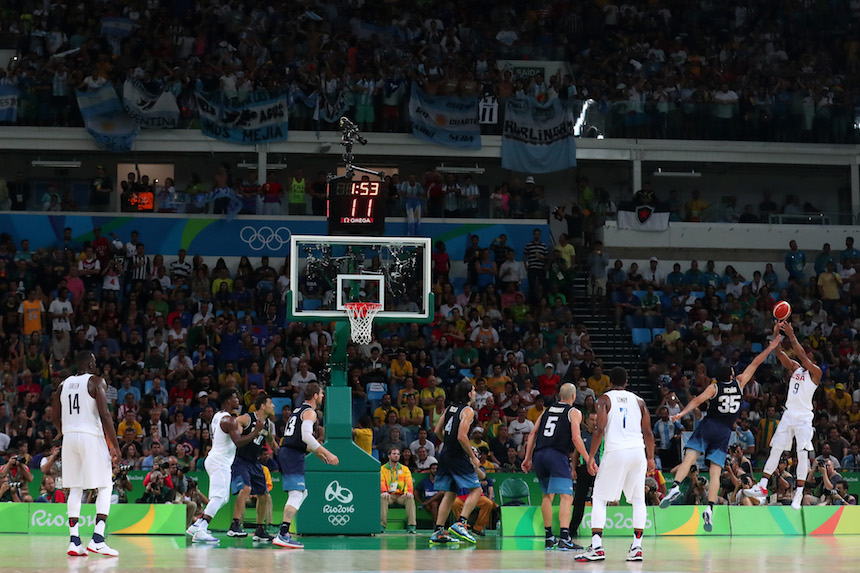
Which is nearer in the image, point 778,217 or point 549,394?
point 549,394

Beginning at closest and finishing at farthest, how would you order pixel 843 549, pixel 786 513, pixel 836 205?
pixel 843 549 < pixel 786 513 < pixel 836 205

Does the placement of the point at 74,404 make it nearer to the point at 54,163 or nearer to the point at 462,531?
the point at 462,531

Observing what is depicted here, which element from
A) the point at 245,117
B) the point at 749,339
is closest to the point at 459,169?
the point at 245,117

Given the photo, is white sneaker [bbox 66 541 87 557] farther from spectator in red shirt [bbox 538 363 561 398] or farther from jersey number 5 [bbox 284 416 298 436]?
spectator in red shirt [bbox 538 363 561 398]

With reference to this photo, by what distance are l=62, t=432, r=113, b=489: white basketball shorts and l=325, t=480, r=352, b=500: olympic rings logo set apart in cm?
398

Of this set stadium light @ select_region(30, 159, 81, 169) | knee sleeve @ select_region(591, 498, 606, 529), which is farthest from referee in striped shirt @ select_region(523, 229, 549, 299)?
knee sleeve @ select_region(591, 498, 606, 529)

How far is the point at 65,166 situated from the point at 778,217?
18127mm

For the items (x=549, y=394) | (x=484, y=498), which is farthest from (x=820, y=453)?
(x=484, y=498)

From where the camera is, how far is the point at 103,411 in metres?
13.6

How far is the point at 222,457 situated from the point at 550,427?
419 cm

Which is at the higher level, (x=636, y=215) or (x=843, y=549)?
(x=636, y=215)

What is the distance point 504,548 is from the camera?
1535cm

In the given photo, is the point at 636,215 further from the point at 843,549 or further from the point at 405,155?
the point at 843,549

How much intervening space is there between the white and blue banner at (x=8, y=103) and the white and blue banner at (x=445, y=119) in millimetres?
9453
